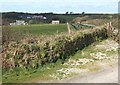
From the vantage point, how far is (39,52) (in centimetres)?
1125

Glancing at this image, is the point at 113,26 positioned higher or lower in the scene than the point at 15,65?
higher

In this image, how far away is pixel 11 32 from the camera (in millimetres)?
12430

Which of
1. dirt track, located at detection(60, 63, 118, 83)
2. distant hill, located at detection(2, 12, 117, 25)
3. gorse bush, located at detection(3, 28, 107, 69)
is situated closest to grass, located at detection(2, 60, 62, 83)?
gorse bush, located at detection(3, 28, 107, 69)

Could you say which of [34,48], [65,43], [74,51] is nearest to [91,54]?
[74,51]

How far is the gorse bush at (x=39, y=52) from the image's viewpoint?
10.7 m

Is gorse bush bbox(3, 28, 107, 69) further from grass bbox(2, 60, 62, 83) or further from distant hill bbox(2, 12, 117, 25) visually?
distant hill bbox(2, 12, 117, 25)

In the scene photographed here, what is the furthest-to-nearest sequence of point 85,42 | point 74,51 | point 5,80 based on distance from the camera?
point 85,42 < point 74,51 < point 5,80

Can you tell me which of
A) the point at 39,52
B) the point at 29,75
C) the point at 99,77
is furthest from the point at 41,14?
the point at 99,77

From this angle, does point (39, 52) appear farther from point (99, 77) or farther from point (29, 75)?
point (99, 77)

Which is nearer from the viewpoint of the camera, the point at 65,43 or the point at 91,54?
the point at 65,43

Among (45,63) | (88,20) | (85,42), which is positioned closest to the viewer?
(45,63)

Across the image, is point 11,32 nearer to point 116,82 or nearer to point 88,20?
point 116,82

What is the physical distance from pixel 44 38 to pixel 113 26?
7.73 metres

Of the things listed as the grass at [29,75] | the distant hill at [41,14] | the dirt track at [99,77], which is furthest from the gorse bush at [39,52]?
the distant hill at [41,14]
